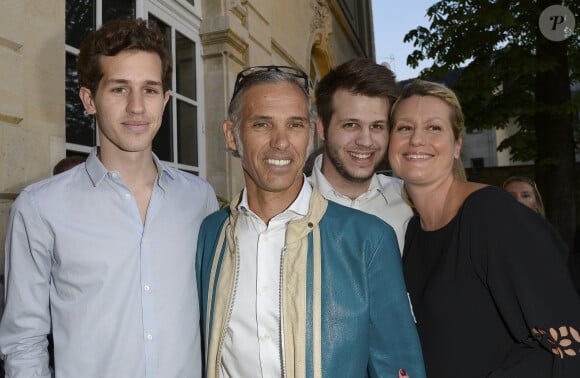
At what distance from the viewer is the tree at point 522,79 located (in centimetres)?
823

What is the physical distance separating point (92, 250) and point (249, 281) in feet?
1.80

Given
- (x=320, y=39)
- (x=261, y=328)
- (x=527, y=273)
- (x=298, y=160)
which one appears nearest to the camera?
(x=527, y=273)

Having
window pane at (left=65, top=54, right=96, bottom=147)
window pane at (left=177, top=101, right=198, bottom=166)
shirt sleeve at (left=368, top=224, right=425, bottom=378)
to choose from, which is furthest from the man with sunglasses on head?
window pane at (left=177, top=101, right=198, bottom=166)

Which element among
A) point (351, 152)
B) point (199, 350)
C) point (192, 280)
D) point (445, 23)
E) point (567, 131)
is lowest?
point (199, 350)

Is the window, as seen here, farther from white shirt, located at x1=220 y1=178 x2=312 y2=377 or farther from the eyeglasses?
white shirt, located at x1=220 y1=178 x2=312 y2=377

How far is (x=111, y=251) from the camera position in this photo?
5.67 ft

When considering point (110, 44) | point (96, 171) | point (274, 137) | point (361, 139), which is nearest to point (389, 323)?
point (274, 137)

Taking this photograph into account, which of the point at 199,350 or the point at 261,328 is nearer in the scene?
the point at 261,328

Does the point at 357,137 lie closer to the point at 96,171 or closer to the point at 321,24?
the point at 96,171

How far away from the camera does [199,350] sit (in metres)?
1.89

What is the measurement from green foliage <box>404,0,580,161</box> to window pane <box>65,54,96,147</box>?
661 cm

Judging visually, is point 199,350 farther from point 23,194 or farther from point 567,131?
point 567,131

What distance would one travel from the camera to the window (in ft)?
11.8

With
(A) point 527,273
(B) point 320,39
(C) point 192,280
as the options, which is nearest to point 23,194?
(C) point 192,280
